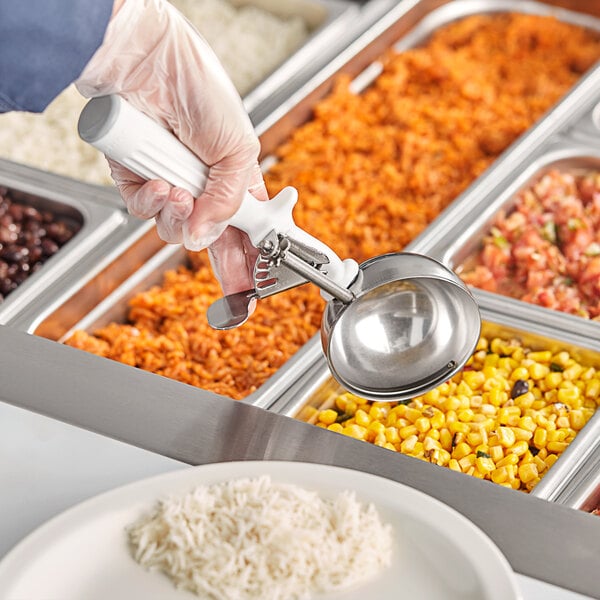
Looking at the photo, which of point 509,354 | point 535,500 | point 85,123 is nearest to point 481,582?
point 535,500

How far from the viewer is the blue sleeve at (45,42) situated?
149cm

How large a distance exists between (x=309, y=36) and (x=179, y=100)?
2156mm

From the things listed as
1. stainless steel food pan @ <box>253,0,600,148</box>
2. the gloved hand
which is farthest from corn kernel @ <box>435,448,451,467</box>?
stainless steel food pan @ <box>253,0,600,148</box>

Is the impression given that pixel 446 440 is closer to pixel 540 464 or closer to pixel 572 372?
pixel 540 464

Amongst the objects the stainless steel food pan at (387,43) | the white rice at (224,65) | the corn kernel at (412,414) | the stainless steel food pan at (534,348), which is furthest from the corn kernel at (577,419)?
the white rice at (224,65)

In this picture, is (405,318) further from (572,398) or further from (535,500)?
(572,398)

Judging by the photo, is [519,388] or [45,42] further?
[519,388]

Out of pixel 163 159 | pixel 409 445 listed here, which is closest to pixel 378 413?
pixel 409 445

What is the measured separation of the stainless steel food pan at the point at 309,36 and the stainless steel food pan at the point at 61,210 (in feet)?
2.30

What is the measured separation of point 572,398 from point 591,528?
0.67 metres

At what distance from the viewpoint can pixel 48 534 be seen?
149 cm

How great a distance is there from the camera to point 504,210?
2.95 meters

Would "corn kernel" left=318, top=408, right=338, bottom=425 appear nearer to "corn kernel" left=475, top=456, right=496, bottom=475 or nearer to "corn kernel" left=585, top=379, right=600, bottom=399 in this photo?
"corn kernel" left=475, top=456, right=496, bottom=475

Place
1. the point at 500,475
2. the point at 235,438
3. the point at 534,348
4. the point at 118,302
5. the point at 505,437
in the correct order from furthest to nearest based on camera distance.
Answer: the point at 118,302 → the point at 534,348 → the point at 505,437 → the point at 500,475 → the point at 235,438
